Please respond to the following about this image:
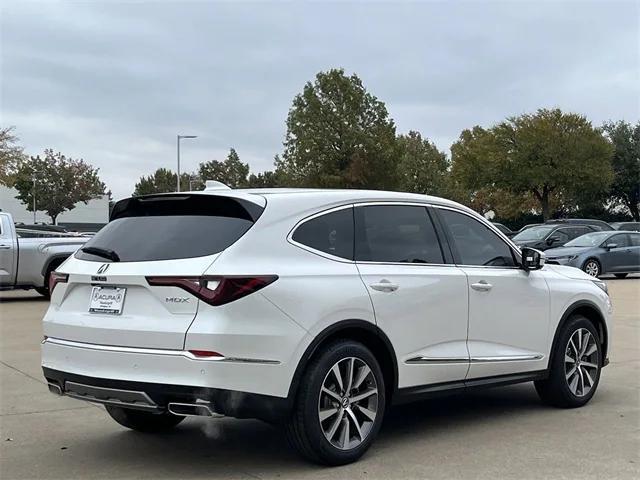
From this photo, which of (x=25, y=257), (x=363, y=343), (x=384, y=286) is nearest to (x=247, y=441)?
(x=363, y=343)

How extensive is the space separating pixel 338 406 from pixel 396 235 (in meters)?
1.37

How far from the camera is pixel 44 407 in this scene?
6645 mm

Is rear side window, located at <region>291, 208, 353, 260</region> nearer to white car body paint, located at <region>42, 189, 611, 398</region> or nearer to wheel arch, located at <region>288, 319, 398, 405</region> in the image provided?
white car body paint, located at <region>42, 189, 611, 398</region>

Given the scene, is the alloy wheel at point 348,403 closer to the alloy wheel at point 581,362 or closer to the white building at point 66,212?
the alloy wheel at point 581,362

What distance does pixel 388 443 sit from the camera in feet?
18.1

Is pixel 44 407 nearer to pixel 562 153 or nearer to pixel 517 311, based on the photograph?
pixel 517 311

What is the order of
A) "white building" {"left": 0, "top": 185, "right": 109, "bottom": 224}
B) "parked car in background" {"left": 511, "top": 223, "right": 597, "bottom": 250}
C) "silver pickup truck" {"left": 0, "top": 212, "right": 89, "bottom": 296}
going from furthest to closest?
"white building" {"left": 0, "top": 185, "right": 109, "bottom": 224} → "parked car in background" {"left": 511, "top": 223, "right": 597, "bottom": 250} → "silver pickup truck" {"left": 0, "top": 212, "right": 89, "bottom": 296}

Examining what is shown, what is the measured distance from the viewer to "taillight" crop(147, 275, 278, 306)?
4496mm

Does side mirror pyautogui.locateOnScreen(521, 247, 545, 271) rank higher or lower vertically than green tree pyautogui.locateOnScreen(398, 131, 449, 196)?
lower

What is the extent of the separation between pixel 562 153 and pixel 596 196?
8.54 m

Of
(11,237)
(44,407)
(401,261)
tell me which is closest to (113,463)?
(44,407)

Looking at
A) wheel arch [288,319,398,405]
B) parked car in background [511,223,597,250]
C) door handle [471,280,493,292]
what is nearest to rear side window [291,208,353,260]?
wheel arch [288,319,398,405]

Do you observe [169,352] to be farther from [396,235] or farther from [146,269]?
[396,235]

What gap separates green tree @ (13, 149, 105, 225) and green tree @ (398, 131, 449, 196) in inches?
Result: 1171
